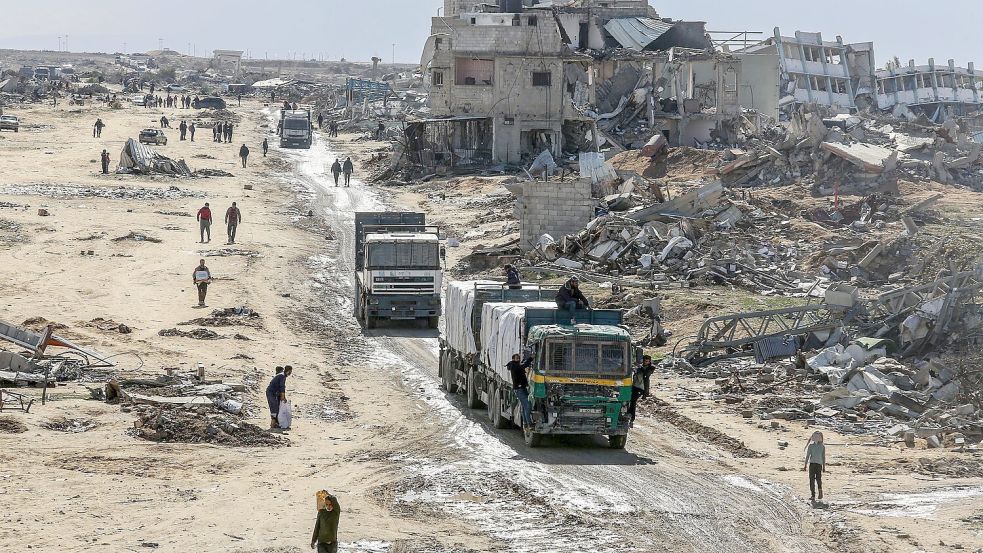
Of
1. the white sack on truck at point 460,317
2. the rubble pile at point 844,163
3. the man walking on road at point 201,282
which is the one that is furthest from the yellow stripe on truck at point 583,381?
the rubble pile at point 844,163

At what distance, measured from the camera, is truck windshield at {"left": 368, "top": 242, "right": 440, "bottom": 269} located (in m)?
37.0

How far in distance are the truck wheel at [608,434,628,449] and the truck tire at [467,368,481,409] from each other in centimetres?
447

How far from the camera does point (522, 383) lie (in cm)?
2294

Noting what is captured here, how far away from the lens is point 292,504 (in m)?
19.1

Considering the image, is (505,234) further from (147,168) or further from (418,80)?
(418,80)

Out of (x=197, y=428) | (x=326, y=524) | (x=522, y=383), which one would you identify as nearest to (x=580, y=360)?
(x=522, y=383)

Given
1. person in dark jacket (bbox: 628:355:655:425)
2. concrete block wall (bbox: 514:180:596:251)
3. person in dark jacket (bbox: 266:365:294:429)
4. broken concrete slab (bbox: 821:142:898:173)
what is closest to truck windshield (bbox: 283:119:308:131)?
broken concrete slab (bbox: 821:142:898:173)

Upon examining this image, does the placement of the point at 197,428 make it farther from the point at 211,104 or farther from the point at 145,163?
the point at 211,104

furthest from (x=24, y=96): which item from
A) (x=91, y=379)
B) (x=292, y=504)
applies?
(x=292, y=504)

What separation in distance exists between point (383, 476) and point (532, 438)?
3167 millimetres

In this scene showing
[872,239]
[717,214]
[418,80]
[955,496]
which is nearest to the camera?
[955,496]

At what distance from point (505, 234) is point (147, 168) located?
98.5 feet

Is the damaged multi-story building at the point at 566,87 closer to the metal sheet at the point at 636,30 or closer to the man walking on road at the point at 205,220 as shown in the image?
the metal sheet at the point at 636,30

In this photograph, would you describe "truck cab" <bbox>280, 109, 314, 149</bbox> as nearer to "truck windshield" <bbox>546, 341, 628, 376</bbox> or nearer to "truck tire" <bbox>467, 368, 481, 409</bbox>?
"truck tire" <bbox>467, 368, 481, 409</bbox>
